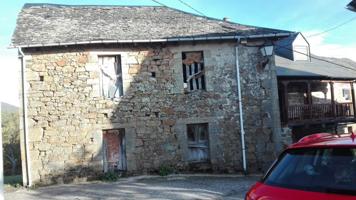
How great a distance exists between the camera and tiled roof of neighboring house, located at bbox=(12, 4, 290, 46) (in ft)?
45.6

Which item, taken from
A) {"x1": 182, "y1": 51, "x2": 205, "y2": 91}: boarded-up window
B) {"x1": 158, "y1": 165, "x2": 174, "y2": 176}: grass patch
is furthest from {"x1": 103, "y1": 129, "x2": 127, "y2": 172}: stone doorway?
{"x1": 182, "y1": 51, "x2": 205, "y2": 91}: boarded-up window

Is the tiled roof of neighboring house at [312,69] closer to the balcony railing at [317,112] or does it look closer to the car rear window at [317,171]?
the balcony railing at [317,112]

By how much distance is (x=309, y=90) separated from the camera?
21.5m

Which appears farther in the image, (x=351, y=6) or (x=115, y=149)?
(x=115, y=149)

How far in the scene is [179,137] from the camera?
14336 mm

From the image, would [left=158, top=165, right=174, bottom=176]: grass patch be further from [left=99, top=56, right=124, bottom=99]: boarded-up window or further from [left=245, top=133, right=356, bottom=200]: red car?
[left=245, top=133, right=356, bottom=200]: red car

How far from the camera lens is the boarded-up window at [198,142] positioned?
1476cm

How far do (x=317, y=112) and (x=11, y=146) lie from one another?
27668 millimetres

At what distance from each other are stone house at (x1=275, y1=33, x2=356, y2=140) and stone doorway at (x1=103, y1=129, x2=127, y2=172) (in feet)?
26.0

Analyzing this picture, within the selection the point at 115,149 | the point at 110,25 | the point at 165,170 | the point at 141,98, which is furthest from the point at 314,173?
the point at 110,25

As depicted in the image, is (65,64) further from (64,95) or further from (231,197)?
(231,197)

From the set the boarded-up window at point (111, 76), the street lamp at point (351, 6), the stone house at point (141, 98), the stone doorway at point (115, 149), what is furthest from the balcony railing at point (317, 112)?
the boarded-up window at point (111, 76)

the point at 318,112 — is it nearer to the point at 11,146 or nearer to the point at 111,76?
the point at 111,76

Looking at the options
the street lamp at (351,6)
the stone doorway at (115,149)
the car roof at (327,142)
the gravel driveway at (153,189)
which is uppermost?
the street lamp at (351,6)
